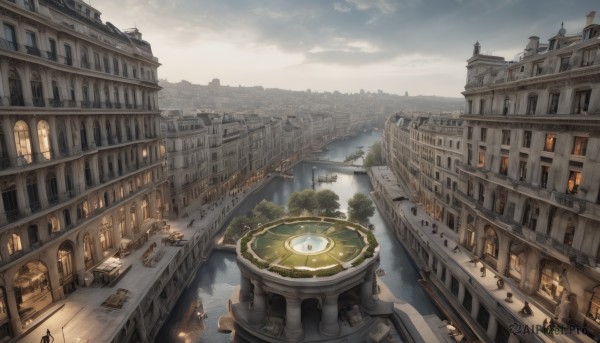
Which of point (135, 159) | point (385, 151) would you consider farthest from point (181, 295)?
point (385, 151)

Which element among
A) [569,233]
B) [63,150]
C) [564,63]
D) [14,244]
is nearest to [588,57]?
[564,63]

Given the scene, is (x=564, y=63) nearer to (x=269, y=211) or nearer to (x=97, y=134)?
(x=269, y=211)

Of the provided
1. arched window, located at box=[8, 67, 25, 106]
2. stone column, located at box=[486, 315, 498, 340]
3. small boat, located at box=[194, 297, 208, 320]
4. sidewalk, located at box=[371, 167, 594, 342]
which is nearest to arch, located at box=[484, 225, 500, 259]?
sidewalk, located at box=[371, 167, 594, 342]

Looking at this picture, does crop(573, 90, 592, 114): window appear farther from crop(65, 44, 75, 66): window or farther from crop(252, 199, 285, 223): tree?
crop(65, 44, 75, 66): window

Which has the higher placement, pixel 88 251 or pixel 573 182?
pixel 573 182

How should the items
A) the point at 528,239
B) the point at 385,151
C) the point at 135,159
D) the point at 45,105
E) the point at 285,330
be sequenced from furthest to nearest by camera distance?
the point at 385,151, the point at 135,159, the point at 528,239, the point at 45,105, the point at 285,330

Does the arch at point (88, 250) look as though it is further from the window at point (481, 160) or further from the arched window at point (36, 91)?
the window at point (481, 160)

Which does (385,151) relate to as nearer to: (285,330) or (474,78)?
(474,78)
